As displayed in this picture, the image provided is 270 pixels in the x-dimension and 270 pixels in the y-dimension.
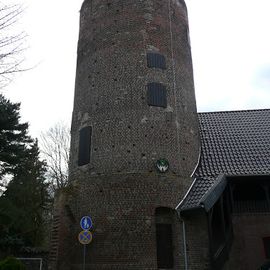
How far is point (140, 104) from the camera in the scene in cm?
1441

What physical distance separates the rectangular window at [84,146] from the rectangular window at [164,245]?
13.6 ft

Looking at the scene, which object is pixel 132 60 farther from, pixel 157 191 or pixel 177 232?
pixel 177 232

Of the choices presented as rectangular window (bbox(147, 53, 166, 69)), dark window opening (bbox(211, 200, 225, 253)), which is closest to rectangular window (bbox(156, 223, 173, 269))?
dark window opening (bbox(211, 200, 225, 253))

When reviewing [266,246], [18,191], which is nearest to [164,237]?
[266,246]

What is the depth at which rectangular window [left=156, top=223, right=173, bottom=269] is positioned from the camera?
39.7 feet

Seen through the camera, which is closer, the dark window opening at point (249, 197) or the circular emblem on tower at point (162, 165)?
the circular emblem on tower at point (162, 165)

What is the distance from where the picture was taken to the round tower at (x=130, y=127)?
1246cm

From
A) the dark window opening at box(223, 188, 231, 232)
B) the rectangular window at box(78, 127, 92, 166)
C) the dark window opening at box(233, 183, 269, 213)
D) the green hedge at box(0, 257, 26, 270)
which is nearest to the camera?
the green hedge at box(0, 257, 26, 270)

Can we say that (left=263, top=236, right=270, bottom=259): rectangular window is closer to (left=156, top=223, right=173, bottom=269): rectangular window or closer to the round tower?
the round tower

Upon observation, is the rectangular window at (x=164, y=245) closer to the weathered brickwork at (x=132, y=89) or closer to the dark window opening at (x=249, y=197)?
the weathered brickwork at (x=132, y=89)

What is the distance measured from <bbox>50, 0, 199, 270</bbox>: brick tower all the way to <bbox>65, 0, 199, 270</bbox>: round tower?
0.04 m

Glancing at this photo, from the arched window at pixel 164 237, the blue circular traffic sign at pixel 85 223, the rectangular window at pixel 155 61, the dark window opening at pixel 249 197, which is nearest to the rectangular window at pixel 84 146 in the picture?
the arched window at pixel 164 237

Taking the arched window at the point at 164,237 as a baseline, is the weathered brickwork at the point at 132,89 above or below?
above

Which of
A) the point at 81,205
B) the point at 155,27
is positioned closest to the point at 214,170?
the point at 81,205
